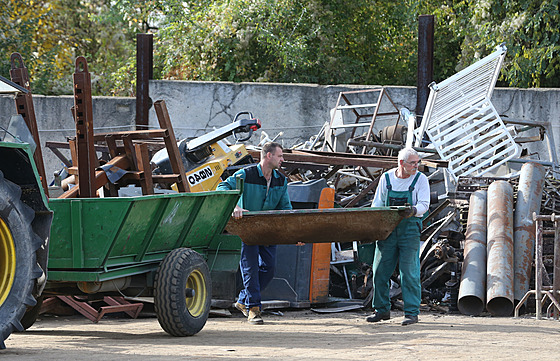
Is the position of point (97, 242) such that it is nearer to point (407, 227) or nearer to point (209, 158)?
point (407, 227)

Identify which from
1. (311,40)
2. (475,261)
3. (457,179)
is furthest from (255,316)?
(311,40)

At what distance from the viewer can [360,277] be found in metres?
9.80

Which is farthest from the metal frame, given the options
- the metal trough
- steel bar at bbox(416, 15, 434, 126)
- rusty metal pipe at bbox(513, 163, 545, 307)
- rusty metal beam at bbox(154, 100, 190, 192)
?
steel bar at bbox(416, 15, 434, 126)

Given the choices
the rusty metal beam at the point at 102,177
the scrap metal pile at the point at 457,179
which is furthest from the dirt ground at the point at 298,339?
the rusty metal beam at the point at 102,177

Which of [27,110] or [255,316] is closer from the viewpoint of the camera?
[27,110]

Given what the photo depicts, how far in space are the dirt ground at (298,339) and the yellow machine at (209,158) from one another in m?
1.99

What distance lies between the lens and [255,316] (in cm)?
795

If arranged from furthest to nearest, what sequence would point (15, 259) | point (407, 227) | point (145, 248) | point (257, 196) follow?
point (257, 196)
point (407, 227)
point (145, 248)
point (15, 259)

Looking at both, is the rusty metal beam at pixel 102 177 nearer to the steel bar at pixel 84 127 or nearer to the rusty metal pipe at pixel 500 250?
the steel bar at pixel 84 127

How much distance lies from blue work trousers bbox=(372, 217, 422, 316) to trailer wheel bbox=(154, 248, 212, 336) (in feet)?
5.92

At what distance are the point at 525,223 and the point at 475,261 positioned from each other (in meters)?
0.81

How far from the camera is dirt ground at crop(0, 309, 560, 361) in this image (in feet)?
18.2

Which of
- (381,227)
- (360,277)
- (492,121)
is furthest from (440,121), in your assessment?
(381,227)

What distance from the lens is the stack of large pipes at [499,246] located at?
28.8ft
